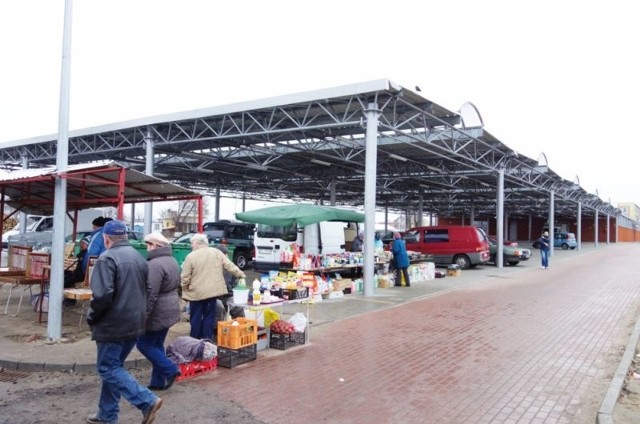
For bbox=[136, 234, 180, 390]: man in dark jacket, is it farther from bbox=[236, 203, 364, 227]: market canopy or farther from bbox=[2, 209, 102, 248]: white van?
bbox=[2, 209, 102, 248]: white van

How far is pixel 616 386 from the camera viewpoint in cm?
562

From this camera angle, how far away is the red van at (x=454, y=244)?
835 inches

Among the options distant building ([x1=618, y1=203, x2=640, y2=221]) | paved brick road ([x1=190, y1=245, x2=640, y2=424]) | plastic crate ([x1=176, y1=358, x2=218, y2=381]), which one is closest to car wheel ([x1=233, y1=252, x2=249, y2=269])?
paved brick road ([x1=190, y1=245, x2=640, y2=424])

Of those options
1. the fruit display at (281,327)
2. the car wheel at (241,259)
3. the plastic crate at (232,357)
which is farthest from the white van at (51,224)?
the plastic crate at (232,357)

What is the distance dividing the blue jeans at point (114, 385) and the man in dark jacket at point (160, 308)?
684mm

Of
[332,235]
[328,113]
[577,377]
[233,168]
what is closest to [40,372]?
[577,377]

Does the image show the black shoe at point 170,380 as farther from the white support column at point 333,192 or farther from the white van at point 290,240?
the white support column at point 333,192

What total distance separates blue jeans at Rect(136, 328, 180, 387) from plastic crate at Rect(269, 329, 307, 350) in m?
2.09

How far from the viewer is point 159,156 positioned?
24.5m

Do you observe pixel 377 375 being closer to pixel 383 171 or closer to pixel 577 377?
pixel 577 377

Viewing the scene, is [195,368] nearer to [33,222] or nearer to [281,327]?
[281,327]

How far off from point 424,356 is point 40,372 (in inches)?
198

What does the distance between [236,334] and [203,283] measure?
80 centimetres

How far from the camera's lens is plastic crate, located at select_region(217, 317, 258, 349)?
6.31 metres
